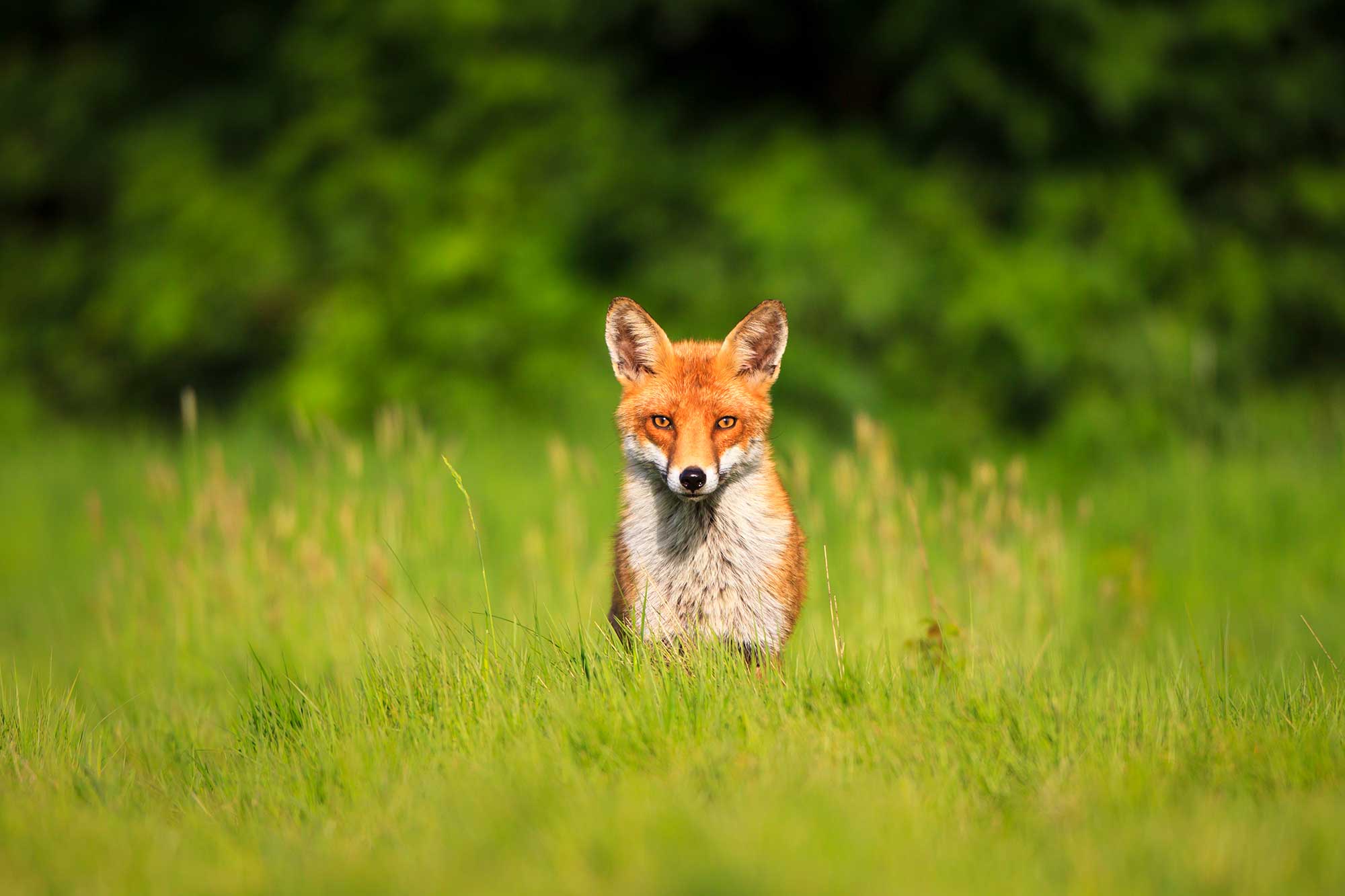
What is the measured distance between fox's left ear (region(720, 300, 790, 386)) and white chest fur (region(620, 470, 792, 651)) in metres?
0.48

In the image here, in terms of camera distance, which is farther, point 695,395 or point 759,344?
point 759,344

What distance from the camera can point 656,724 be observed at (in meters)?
3.68

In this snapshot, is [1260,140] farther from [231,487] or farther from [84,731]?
[84,731]

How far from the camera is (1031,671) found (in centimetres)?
416

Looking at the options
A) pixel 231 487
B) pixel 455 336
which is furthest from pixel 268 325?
pixel 231 487

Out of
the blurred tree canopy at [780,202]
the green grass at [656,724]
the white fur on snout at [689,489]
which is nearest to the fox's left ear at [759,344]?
the white fur on snout at [689,489]

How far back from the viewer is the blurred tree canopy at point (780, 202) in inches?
380

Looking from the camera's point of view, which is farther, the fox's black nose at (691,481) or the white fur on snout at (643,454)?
the white fur on snout at (643,454)

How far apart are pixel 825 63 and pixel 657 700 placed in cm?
840

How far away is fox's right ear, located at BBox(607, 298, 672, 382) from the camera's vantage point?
4766mm

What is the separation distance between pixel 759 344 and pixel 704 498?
2.43 feet

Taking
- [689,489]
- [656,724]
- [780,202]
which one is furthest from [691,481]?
[780,202]

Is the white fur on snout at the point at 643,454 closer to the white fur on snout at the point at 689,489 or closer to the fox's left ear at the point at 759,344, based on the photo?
the white fur on snout at the point at 689,489

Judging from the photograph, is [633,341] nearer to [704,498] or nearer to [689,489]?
[704,498]
